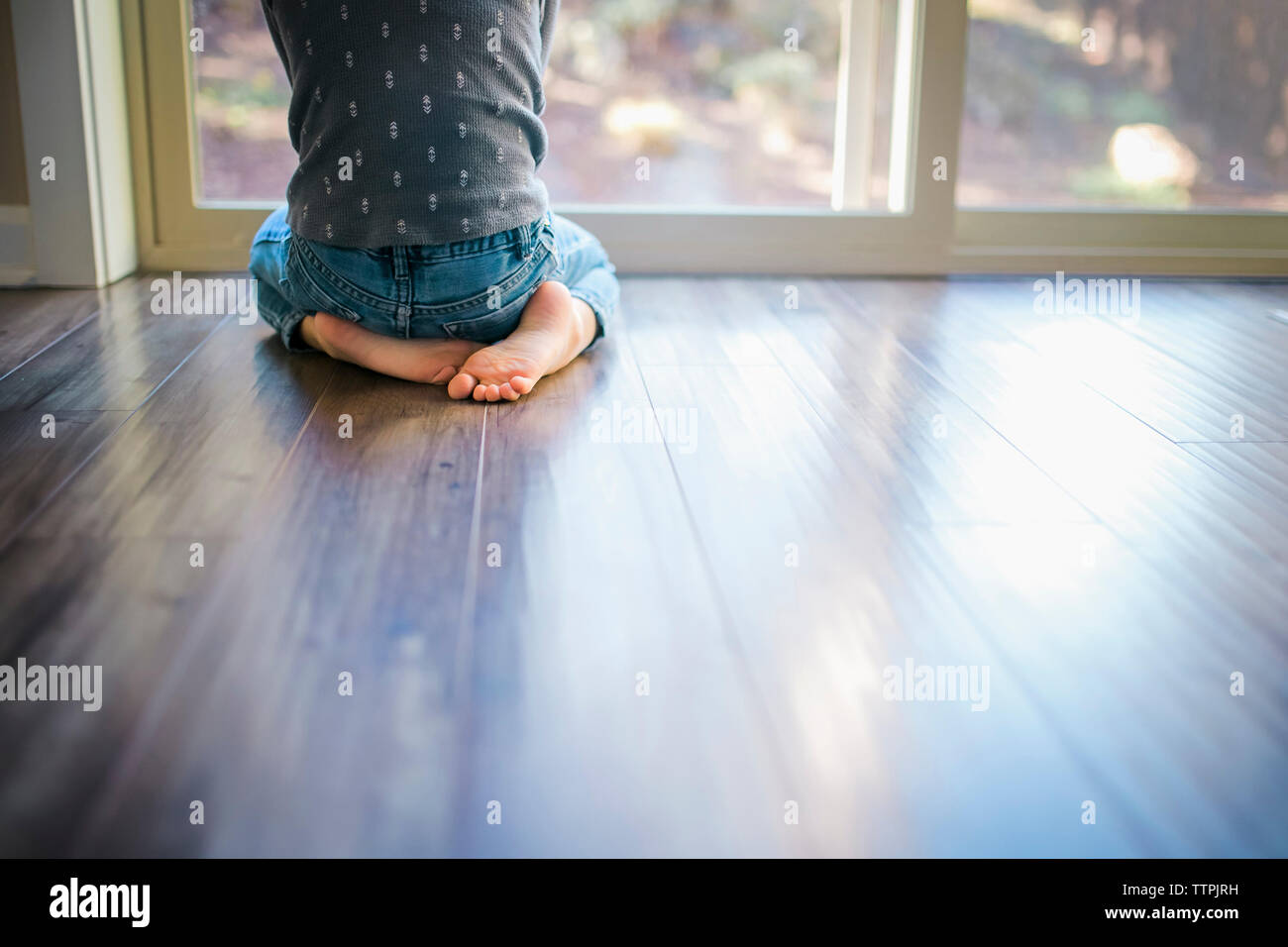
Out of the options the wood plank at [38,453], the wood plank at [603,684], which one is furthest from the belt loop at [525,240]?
the wood plank at [38,453]

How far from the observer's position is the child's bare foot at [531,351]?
137cm

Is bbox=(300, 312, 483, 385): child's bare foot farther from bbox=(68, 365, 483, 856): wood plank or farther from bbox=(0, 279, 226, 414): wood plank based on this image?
bbox=(68, 365, 483, 856): wood plank

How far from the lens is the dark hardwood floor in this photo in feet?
2.14

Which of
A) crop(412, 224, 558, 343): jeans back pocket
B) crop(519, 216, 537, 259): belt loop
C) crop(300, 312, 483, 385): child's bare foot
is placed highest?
crop(519, 216, 537, 259): belt loop

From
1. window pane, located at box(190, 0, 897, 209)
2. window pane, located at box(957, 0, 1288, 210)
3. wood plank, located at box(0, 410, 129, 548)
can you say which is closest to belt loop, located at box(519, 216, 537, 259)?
wood plank, located at box(0, 410, 129, 548)

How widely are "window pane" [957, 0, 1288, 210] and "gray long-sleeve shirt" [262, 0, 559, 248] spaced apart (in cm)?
110

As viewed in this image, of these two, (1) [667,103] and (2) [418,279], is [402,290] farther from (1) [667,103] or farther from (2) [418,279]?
(1) [667,103]

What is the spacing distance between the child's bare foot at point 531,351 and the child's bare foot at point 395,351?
0.03m

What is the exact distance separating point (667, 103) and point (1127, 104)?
81cm

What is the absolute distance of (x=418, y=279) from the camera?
140cm

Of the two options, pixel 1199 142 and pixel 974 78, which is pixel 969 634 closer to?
pixel 974 78

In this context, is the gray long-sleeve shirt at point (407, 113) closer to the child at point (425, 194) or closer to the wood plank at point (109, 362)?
the child at point (425, 194)

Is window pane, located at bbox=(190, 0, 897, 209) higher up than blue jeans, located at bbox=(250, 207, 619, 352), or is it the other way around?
window pane, located at bbox=(190, 0, 897, 209)
